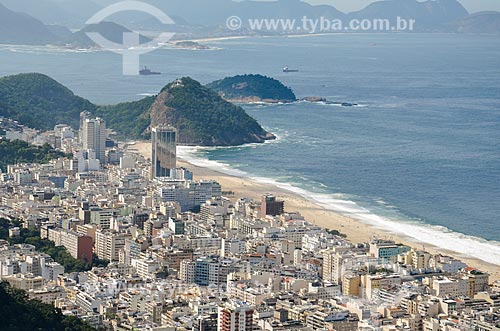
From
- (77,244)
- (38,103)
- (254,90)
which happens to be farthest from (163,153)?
(254,90)

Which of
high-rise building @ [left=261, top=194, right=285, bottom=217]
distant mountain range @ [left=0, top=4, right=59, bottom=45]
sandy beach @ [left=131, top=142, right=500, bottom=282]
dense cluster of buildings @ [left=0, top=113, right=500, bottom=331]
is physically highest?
distant mountain range @ [left=0, top=4, right=59, bottom=45]

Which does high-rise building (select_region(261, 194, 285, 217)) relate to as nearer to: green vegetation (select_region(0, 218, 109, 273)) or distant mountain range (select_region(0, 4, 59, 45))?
green vegetation (select_region(0, 218, 109, 273))

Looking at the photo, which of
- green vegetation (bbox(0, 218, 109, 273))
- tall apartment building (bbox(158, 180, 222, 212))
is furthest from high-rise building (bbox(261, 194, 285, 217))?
green vegetation (bbox(0, 218, 109, 273))

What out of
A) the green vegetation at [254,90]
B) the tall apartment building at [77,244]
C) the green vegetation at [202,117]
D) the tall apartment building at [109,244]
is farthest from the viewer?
the green vegetation at [254,90]

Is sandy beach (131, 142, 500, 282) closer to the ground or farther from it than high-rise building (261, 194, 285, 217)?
closer to the ground

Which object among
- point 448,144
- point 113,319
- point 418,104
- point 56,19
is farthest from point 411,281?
point 56,19

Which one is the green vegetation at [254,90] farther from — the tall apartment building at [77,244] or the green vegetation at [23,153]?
the tall apartment building at [77,244]

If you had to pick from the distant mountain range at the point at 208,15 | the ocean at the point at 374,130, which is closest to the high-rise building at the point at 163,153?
the ocean at the point at 374,130
